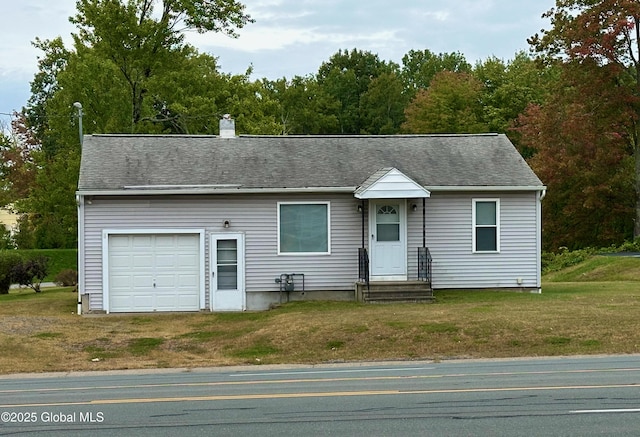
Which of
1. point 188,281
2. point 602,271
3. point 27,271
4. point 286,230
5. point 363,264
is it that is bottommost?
point 602,271

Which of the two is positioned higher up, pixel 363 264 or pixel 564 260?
pixel 363 264

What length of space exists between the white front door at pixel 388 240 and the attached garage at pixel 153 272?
4717mm

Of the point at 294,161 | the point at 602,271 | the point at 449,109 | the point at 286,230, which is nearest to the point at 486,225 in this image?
the point at 286,230

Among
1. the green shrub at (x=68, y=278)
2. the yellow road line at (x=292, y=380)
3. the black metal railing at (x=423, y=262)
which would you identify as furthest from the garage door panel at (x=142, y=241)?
the green shrub at (x=68, y=278)

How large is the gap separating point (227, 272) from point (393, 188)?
5.03m

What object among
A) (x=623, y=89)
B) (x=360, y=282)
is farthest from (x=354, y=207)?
(x=623, y=89)

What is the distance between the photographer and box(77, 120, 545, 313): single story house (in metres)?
23.0

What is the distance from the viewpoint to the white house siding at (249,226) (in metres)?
22.9

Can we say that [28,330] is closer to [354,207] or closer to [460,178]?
[354,207]

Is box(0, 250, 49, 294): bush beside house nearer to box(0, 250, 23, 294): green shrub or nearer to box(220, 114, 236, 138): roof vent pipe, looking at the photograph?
box(0, 250, 23, 294): green shrub

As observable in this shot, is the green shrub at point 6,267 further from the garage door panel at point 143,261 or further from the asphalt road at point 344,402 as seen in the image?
the asphalt road at point 344,402

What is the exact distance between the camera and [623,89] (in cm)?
4366

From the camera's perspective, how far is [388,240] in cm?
2364

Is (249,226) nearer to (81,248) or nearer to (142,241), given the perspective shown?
(142,241)
